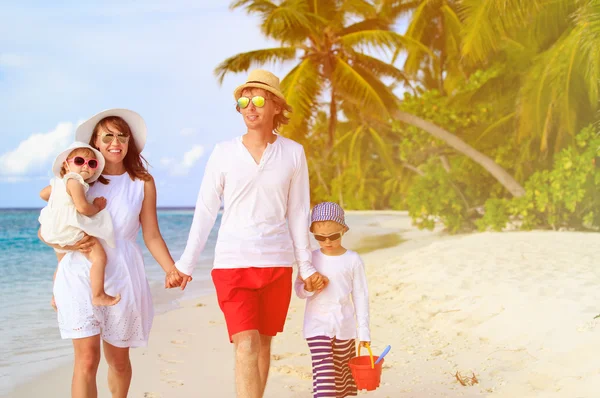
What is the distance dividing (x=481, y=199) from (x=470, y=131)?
2041 millimetres

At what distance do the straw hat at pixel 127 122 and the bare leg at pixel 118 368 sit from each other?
99cm

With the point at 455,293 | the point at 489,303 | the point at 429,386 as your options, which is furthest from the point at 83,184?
the point at 455,293

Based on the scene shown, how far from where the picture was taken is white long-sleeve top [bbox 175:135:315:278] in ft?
10.6

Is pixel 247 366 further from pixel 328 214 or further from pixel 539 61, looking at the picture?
pixel 539 61

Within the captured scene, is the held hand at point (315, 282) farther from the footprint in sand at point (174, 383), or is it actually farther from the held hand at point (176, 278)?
the footprint in sand at point (174, 383)

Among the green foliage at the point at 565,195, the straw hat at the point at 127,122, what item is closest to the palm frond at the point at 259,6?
the green foliage at the point at 565,195

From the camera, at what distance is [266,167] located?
3.27m

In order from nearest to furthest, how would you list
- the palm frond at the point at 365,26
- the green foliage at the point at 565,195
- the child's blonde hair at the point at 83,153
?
the child's blonde hair at the point at 83,153 → the green foliage at the point at 565,195 → the palm frond at the point at 365,26

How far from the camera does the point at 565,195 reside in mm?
14156

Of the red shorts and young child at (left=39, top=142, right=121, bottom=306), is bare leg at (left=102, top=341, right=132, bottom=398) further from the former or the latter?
the red shorts

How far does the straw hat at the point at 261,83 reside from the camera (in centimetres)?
334

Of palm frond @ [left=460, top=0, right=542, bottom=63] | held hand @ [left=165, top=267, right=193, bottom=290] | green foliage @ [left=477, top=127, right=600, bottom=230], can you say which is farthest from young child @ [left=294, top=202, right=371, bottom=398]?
green foliage @ [left=477, top=127, right=600, bottom=230]

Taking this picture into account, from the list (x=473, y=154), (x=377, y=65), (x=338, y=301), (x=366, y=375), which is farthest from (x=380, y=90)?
(x=366, y=375)

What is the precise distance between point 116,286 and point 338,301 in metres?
1.16
